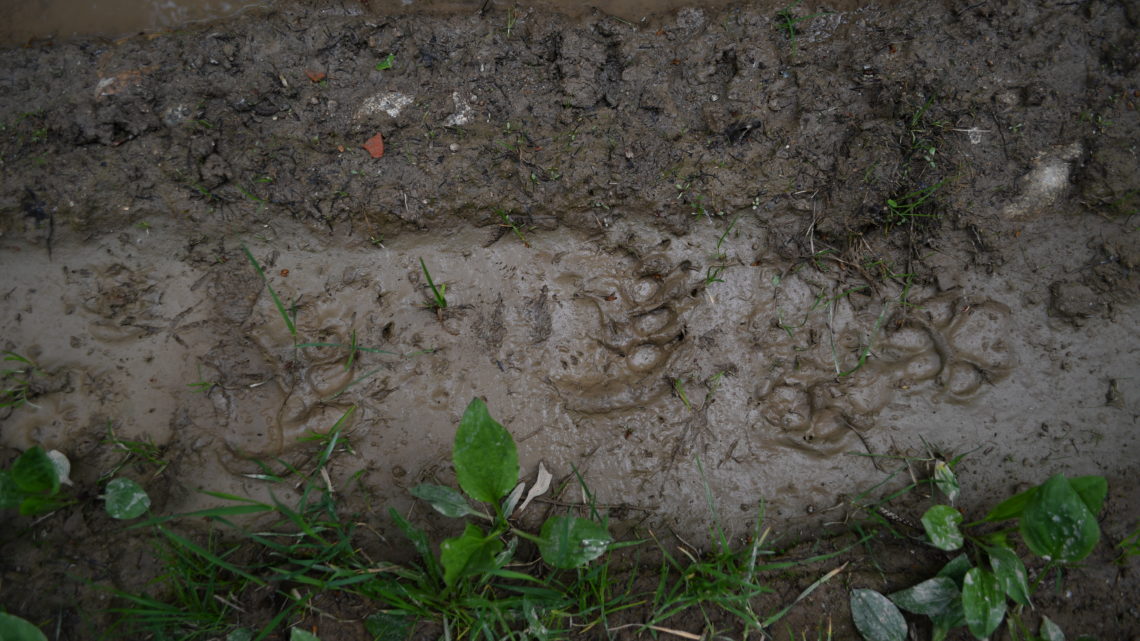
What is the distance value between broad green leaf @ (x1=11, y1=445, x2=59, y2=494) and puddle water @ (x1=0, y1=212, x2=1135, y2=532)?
0.55 feet

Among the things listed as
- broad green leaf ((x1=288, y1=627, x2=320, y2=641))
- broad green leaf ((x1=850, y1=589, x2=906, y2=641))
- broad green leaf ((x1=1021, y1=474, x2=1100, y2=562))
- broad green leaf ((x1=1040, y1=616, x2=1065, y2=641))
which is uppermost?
broad green leaf ((x1=1021, y1=474, x2=1100, y2=562))

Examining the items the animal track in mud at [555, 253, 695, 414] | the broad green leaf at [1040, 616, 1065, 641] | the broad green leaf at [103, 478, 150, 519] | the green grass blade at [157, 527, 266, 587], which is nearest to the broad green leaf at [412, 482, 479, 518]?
the animal track in mud at [555, 253, 695, 414]

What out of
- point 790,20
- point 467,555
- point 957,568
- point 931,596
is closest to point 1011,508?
point 957,568

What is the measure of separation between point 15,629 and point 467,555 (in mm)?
1370

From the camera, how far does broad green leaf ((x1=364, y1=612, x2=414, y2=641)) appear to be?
2.19 metres

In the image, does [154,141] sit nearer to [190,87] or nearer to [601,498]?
[190,87]

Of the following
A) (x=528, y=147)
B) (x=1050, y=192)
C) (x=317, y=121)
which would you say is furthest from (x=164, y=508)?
(x=1050, y=192)

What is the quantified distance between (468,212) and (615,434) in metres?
0.99

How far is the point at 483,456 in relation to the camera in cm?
205

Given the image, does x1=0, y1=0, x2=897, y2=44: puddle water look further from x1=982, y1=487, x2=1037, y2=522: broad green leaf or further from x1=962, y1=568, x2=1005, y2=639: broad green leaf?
x1=962, y1=568, x2=1005, y2=639: broad green leaf

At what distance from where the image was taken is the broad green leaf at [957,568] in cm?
223

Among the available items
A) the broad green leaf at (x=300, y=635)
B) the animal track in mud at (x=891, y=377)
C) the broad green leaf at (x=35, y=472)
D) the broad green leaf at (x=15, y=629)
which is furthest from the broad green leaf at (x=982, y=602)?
the broad green leaf at (x=35, y=472)

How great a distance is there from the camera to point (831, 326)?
243cm

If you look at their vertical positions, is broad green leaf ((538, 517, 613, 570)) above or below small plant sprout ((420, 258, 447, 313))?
below
